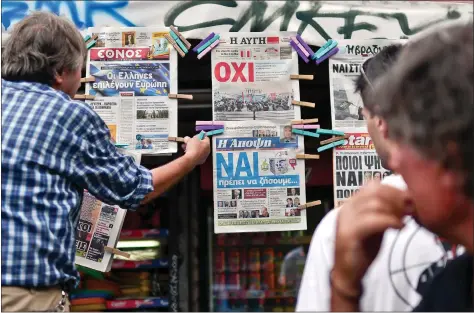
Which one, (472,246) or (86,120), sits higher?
(86,120)

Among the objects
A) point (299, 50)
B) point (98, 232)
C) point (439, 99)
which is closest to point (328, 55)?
point (299, 50)

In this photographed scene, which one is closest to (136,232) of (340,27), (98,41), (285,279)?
(285,279)

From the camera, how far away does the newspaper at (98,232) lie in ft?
9.11

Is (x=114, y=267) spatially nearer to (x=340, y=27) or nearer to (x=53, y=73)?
(x=340, y=27)

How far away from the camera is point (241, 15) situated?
3000mm

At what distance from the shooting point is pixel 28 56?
1872 millimetres

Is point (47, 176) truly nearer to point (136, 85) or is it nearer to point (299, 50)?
point (136, 85)

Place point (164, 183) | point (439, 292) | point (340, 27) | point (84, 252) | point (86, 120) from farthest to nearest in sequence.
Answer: point (340, 27)
point (84, 252)
point (164, 183)
point (86, 120)
point (439, 292)

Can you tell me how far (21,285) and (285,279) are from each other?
3331mm

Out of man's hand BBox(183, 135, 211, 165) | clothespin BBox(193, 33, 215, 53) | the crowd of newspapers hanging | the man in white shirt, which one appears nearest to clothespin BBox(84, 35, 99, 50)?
the crowd of newspapers hanging

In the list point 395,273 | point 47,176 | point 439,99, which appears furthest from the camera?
point 47,176

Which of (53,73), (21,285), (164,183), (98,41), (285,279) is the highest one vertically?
(98,41)

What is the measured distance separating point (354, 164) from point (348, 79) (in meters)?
0.41

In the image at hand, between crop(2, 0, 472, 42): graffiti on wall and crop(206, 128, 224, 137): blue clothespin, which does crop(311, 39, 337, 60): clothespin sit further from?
crop(206, 128, 224, 137): blue clothespin
